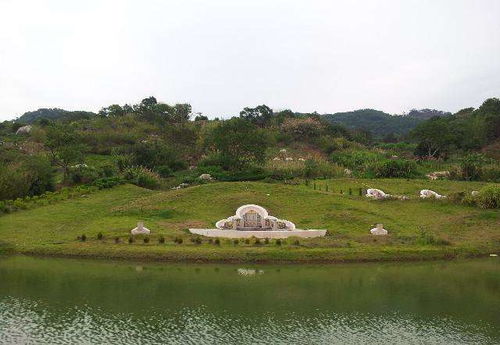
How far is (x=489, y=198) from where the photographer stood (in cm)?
4312

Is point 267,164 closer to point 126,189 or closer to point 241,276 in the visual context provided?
point 126,189

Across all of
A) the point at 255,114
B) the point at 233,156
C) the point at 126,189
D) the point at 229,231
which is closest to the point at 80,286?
the point at 229,231

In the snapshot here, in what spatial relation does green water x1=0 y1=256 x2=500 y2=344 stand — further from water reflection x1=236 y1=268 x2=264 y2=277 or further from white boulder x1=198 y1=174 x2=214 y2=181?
white boulder x1=198 y1=174 x2=214 y2=181

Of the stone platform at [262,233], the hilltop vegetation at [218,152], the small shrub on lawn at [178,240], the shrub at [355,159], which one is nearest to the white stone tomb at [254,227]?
the stone platform at [262,233]

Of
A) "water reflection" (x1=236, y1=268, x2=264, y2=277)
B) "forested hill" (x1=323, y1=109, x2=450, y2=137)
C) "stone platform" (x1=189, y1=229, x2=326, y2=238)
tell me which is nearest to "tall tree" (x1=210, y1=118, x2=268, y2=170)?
"stone platform" (x1=189, y1=229, x2=326, y2=238)

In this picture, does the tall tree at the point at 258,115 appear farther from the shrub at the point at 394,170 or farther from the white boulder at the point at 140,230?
the white boulder at the point at 140,230

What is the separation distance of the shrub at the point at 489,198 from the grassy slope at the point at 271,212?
0.90 meters

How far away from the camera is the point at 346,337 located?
65.5 ft

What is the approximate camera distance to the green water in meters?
20.1

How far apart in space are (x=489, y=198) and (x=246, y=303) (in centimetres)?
2838

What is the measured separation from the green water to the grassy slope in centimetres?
163

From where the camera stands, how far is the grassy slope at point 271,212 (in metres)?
33.3

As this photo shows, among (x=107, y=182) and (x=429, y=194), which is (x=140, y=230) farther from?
(x=429, y=194)

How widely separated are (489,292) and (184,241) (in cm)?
1922
